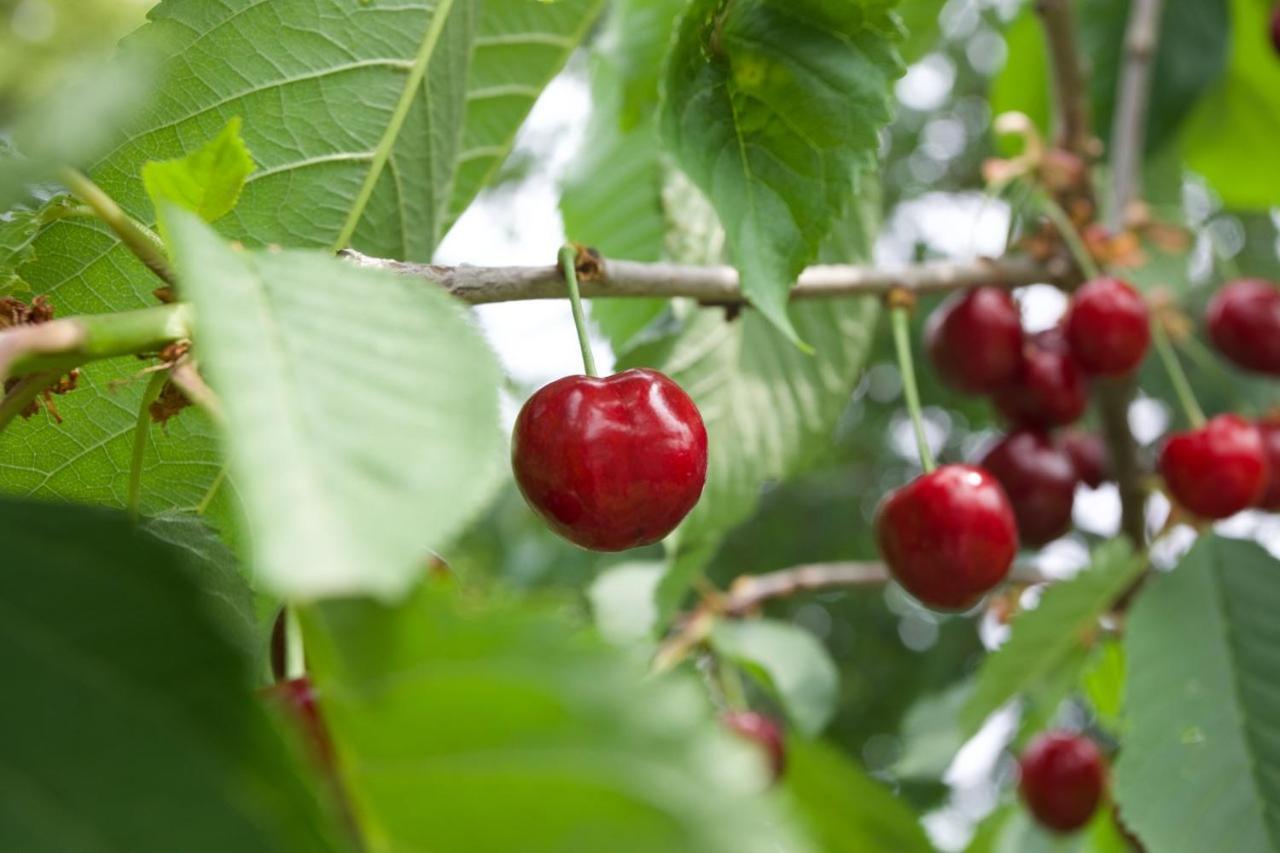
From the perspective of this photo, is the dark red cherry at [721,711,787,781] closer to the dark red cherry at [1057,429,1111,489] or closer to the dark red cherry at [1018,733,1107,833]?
the dark red cherry at [1018,733,1107,833]

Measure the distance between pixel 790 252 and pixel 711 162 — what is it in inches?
3.2

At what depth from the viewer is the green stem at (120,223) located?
22.6 inches

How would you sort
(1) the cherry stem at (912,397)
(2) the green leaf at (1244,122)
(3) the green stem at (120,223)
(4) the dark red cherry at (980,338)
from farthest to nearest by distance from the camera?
(2) the green leaf at (1244,122)
(4) the dark red cherry at (980,338)
(1) the cherry stem at (912,397)
(3) the green stem at (120,223)

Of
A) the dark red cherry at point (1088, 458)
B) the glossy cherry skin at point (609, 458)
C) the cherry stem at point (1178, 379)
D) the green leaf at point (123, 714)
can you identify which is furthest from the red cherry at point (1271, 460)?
the green leaf at point (123, 714)

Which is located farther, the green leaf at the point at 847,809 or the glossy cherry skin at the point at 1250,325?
the glossy cherry skin at the point at 1250,325

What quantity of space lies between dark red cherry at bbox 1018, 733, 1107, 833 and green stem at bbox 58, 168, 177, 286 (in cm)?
122

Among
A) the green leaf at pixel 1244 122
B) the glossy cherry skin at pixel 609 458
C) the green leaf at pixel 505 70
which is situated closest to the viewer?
the glossy cherry skin at pixel 609 458

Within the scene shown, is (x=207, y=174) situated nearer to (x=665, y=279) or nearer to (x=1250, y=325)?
(x=665, y=279)

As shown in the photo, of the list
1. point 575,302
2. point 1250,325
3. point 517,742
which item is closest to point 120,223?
point 575,302

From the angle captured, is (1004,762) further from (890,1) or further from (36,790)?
(36,790)

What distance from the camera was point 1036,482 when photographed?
56.5 inches

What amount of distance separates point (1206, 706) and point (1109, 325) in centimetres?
42

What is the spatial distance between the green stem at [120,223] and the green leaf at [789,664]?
1.14 meters

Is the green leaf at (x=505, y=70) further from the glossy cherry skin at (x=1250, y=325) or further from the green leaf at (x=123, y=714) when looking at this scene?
the glossy cherry skin at (x=1250, y=325)
